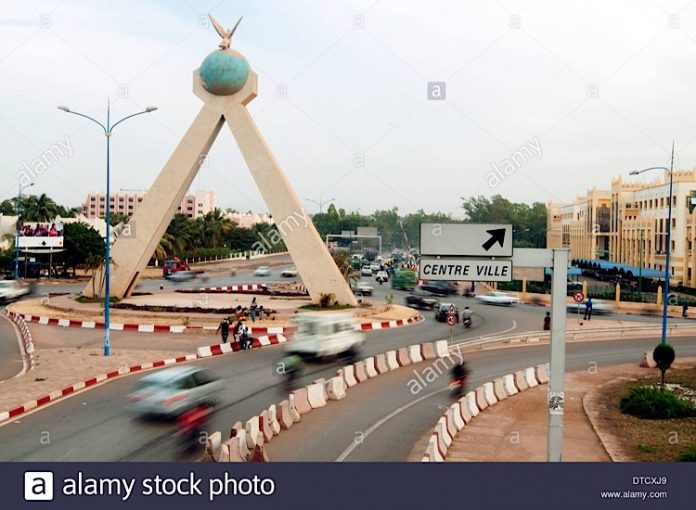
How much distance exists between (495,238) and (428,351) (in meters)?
14.3

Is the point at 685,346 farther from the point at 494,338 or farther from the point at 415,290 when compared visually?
the point at 415,290

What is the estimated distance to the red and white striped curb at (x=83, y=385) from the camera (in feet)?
49.6

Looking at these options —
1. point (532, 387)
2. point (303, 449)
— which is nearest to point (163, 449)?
point (303, 449)

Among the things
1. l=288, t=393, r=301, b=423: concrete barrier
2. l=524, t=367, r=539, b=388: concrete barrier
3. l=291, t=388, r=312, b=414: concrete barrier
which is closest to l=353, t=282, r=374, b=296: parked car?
l=524, t=367, r=539, b=388: concrete barrier

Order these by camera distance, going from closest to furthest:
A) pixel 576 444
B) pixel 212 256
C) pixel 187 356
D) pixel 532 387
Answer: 1. pixel 576 444
2. pixel 532 387
3. pixel 187 356
4. pixel 212 256

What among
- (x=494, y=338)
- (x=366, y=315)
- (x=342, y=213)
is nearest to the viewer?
(x=494, y=338)

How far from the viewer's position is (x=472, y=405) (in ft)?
54.8

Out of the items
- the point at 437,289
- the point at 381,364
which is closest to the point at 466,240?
the point at 381,364

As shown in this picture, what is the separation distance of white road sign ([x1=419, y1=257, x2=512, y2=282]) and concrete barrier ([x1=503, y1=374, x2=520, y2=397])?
9.96m

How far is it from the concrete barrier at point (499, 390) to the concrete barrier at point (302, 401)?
5.61 meters

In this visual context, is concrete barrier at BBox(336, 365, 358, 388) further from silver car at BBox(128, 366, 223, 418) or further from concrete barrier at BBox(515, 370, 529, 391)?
silver car at BBox(128, 366, 223, 418)

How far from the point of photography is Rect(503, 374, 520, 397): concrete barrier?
63.7 feet

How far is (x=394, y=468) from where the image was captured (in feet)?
36.7

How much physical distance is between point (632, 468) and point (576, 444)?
9.97 feet
